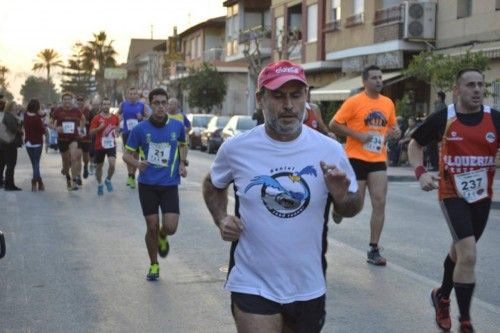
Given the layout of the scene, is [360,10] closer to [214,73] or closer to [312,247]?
[214,73]

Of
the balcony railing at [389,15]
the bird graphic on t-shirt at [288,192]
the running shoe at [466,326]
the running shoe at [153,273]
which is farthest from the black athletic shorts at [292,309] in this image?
the balcony railing at [389,15]

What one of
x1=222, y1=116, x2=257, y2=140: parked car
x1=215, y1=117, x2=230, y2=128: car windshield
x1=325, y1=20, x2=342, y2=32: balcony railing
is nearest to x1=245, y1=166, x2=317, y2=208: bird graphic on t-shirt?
x1=222, y1=116, x2=257, y2=140: parked car

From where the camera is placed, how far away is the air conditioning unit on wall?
2931 cm

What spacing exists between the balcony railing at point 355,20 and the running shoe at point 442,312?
1101 inches

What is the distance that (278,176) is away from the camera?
13.3 feet

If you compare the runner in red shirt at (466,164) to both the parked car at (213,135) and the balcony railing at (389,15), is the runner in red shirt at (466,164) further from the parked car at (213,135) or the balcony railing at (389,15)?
the parked car at (213,135)

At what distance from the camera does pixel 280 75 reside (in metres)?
4.04

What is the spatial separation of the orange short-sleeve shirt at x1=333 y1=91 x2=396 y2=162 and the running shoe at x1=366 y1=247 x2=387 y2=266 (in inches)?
36.0

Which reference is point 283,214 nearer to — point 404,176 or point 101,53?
point 404,176

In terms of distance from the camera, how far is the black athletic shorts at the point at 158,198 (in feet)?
28.0

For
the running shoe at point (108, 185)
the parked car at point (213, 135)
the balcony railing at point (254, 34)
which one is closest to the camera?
the running shoe at point (108, 185)

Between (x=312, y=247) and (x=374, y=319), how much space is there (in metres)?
2.89

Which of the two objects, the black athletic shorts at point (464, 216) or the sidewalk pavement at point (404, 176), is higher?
the black athletic shorts at point (464, 216)

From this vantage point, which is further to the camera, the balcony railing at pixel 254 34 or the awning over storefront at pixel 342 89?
the balcony railing at pixel 254 34
